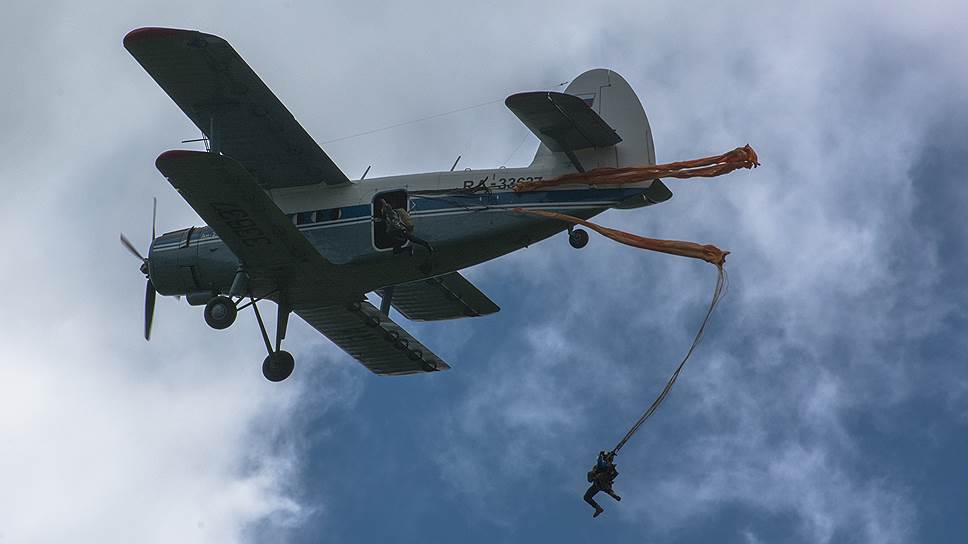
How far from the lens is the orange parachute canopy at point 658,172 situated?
24.2 metres

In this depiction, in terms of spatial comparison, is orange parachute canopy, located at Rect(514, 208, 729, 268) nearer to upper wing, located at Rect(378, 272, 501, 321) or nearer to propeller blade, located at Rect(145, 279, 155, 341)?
upper wing, located at Rect(378, 272, 501, 321)

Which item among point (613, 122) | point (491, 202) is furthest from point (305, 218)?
point (613, 122)

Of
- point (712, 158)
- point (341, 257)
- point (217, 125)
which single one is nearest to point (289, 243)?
point (341, 257)

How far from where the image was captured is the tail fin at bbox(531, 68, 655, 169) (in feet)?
87.5

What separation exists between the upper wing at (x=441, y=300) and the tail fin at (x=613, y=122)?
18.8 feet

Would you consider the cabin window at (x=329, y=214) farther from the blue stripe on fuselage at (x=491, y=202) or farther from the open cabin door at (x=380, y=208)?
the open cabin door at (x=380, y=208)

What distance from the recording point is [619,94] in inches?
1093

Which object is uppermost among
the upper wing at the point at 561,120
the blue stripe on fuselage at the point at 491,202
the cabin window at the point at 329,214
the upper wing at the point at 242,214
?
the upper wing at the point at 561,120

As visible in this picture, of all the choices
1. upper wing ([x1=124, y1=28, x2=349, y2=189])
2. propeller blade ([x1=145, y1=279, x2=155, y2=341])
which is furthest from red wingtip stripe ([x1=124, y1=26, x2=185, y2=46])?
propeller blade ([x1=145, y1=279, x2=155, y2=341])

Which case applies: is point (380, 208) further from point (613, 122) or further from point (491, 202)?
point (613, 122)

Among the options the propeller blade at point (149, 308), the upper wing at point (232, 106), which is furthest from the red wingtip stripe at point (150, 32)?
the propeller blade at point (149, 308)

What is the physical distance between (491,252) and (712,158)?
5.03m

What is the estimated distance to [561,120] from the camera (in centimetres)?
2598

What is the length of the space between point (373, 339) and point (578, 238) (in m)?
7.62
